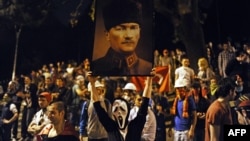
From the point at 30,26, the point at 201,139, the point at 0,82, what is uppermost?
the point at 30,26

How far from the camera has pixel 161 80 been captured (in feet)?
36.7

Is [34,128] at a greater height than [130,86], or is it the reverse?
[130,86]

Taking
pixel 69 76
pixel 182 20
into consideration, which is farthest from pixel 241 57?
pixel 69 76

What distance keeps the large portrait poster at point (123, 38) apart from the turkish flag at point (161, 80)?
3.93ft

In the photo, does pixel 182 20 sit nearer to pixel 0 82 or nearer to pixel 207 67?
pixel 207 67

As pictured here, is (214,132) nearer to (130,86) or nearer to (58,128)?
(130,86)

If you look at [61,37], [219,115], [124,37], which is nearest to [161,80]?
[124,37]

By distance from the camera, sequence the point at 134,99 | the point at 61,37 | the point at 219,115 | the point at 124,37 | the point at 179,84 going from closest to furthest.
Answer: the point at 219,115 < the point at 124,37 < the point at 134,99 < the point at 179,84 < the point at 61,37

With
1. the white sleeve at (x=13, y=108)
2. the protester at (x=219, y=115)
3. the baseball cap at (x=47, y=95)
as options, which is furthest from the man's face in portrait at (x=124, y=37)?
the white sleeve at (x=13, y=108)

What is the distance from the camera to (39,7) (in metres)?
12.8

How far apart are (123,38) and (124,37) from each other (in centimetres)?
3

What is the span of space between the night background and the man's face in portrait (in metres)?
1.68

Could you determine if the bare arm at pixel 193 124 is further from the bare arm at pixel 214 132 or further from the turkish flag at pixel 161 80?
the turkish flag at pixel 161 80

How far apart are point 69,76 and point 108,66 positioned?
284 cm
